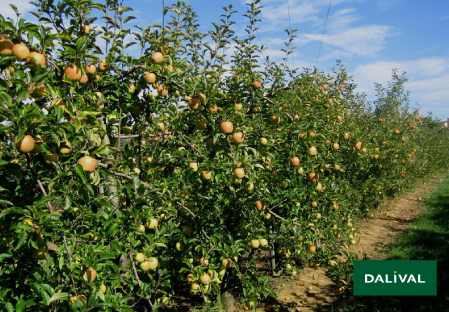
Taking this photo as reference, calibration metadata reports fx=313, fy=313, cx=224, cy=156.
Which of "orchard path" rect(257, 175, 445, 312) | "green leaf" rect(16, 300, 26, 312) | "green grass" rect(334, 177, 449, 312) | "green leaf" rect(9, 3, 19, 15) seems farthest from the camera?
"orchard path" rect(257, 175, 445, 312)

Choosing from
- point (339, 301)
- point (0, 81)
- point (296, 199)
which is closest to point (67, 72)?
point (0, 81)

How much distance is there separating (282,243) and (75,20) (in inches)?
115

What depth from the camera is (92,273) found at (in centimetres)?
162

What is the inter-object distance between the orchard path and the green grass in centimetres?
25

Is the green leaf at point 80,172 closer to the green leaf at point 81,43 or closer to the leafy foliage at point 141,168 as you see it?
the leafy foliage at point 141,168

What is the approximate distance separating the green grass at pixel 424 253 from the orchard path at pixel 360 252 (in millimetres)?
253

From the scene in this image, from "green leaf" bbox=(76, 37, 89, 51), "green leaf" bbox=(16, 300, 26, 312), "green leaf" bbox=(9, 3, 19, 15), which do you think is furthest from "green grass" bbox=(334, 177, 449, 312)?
"green leaf" bbox=(9, 3, 19, 15)

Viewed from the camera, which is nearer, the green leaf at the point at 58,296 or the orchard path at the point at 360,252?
the green leaf at the point at 58,296

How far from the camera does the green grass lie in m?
3.66

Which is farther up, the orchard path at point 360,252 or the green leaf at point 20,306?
the green leaf at point 20,306

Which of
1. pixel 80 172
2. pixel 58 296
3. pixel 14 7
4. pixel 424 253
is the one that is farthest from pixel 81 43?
pixel 424 253

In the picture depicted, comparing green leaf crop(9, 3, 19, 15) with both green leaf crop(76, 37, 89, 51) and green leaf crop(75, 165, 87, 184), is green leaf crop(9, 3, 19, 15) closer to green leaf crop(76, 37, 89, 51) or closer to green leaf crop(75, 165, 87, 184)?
green leaf crop(76, 37, 89, 51)

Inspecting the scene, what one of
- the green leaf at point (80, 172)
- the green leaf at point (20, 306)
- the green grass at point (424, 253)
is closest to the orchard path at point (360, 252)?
the green grass at point (424, 253)

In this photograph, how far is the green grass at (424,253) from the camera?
366 cm
